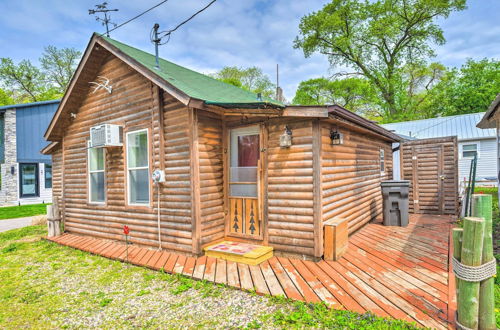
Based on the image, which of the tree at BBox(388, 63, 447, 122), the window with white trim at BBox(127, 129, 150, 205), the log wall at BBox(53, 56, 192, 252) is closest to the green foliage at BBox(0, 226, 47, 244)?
the log wall at BBox(53, 56, 192, 252)

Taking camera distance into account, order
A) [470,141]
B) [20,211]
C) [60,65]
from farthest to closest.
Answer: [60,65] < [470,141] < [20,211]

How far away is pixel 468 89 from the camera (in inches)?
907

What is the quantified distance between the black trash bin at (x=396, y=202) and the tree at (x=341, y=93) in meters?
22.0

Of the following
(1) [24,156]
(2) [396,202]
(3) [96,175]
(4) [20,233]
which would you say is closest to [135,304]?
(3) [96,175]

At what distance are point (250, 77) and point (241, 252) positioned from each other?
94.7 ft

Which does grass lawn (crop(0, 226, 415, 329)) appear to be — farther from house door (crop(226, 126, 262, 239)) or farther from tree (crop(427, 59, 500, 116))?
tree (crop(427, 59, 500, 116))

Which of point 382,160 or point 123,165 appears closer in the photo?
point 123,165

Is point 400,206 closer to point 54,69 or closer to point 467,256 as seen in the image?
point 467,256

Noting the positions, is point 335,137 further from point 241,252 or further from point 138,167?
point 138,167

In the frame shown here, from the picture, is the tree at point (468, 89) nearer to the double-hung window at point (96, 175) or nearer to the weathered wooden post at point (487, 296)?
the weathered wooden post at point (487, 296)

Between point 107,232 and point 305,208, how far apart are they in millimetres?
4548

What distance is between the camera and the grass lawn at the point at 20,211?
464 inches

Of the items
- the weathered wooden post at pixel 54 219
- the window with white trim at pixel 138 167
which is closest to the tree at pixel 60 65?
the weathered wooden post at pixel 54 219

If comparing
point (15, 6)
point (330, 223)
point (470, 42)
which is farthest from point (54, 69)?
point (470, 42)
